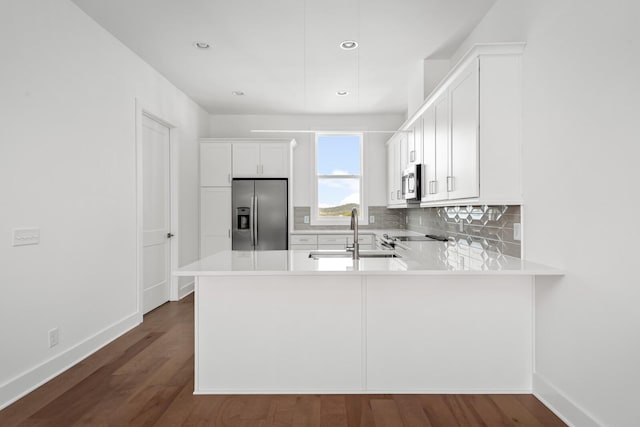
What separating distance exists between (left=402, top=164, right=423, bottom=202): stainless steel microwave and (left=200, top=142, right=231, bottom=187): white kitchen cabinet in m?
2.61

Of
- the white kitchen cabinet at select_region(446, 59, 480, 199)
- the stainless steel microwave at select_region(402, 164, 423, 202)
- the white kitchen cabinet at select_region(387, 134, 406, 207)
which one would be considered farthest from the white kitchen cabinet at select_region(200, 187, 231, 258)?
the white kitchen cabinet at select_region(446, 59, 480, 199)

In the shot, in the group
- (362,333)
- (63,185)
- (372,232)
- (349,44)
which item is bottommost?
(362,333)

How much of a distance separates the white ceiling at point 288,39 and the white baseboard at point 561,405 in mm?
2685

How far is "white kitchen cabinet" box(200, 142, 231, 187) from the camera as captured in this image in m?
5.50

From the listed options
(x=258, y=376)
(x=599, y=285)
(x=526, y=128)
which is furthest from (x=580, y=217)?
(x=258, y=376)

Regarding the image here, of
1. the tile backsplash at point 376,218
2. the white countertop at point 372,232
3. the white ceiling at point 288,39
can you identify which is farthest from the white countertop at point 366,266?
the tile backsplash at point 376,218

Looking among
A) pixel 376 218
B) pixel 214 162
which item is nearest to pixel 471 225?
pixel 376 218

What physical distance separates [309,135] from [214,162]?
5.16ft

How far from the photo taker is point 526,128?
2.36 meters

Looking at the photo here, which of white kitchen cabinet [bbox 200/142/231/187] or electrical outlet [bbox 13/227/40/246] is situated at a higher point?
white kitchen cabinet [bbox 200/142/231/187]

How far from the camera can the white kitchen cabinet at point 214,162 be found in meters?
5.50

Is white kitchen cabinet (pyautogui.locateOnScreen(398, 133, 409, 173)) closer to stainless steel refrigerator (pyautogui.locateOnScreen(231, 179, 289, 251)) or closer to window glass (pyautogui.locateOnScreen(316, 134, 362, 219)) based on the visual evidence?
window glass (pyautogui.locateOnScreen(316, 134, 362, 219))

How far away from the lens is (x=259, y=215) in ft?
17.8

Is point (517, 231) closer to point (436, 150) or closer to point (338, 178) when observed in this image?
point (436, 150)
